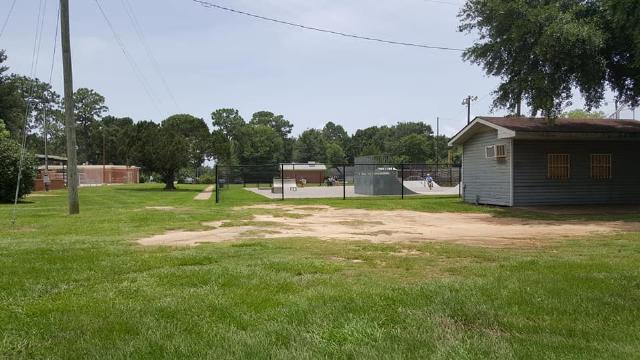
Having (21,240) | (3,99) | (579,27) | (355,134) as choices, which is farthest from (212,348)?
(355,134)

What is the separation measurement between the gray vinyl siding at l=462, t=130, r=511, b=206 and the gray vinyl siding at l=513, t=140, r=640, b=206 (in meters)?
0.55

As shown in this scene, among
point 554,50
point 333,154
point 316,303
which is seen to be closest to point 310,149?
point 333,154

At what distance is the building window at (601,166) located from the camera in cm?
2270

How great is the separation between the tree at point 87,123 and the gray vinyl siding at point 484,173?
92.9m

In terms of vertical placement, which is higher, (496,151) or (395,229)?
(496,151)

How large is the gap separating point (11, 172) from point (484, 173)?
21205 millimetres

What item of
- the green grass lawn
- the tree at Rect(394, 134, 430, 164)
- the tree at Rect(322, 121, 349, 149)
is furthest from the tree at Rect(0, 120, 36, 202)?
the tree at Rect(322, 121, 349, 149)

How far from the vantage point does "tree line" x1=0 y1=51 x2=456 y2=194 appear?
58.8 metres

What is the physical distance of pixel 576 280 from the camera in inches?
251

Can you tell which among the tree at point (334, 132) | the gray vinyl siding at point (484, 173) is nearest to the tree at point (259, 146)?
the tree at point (334, 132)

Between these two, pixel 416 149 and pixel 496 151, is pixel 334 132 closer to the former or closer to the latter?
pixel 416 149

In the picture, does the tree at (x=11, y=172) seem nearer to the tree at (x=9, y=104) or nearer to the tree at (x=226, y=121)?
the tree at (x=9, y=104)

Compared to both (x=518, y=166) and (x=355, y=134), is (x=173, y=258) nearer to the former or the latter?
A: (x=518, y=166)

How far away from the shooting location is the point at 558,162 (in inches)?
878
